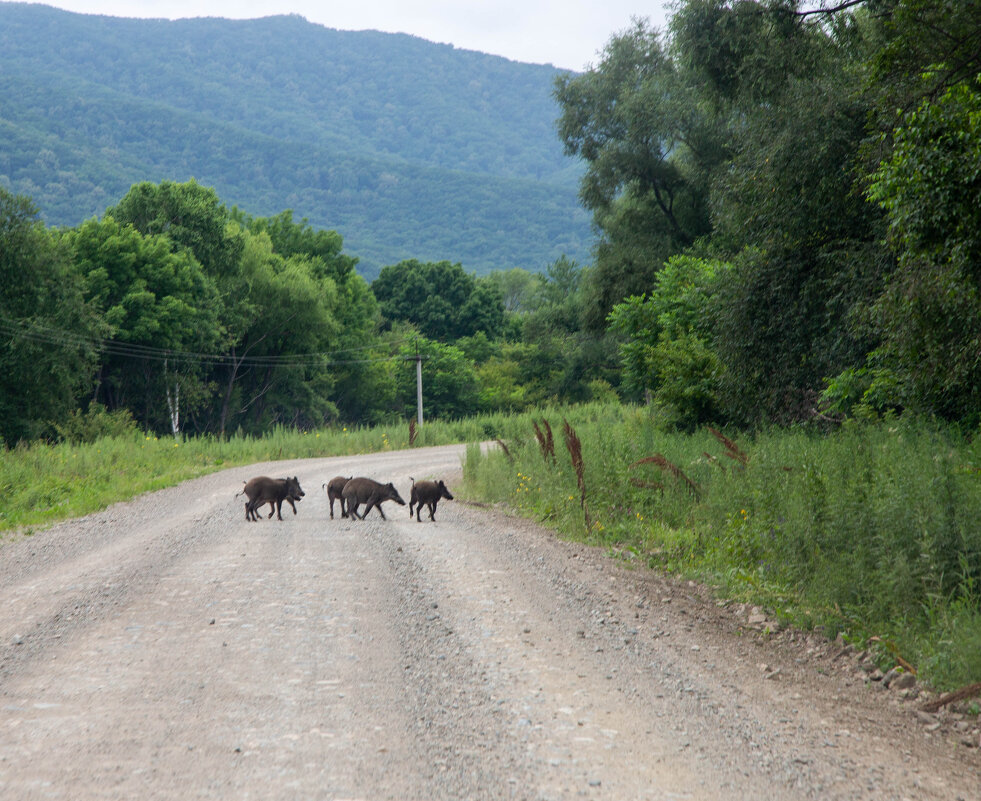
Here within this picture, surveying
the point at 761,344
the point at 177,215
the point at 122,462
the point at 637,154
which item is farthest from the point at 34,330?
the point at 761,344

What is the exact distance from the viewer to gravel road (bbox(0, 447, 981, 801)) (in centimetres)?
412

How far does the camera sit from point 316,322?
68500mm

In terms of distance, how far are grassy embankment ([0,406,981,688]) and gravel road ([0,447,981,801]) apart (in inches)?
19.3

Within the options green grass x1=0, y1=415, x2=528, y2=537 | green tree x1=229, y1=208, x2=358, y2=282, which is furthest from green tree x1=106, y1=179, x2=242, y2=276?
green grass x1=0, y1=415, x2=528, y2=537

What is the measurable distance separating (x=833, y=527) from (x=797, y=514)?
2.16 ft

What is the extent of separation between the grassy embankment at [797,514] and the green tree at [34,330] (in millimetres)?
23138

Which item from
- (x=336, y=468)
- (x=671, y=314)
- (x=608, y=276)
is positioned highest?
(x=608, y=276)

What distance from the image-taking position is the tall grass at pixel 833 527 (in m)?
6.46

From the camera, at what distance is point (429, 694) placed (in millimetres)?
5367

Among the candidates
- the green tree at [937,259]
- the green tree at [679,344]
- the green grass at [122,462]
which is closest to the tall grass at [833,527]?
the green tree at [937,259]

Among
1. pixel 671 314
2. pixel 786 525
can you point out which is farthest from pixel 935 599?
pixel 671 314

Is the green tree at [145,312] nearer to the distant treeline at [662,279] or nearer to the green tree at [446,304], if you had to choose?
the distant treeline at [662,279]

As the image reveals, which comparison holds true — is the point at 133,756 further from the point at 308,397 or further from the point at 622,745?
the point at 308,397

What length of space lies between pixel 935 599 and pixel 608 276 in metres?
30.2
